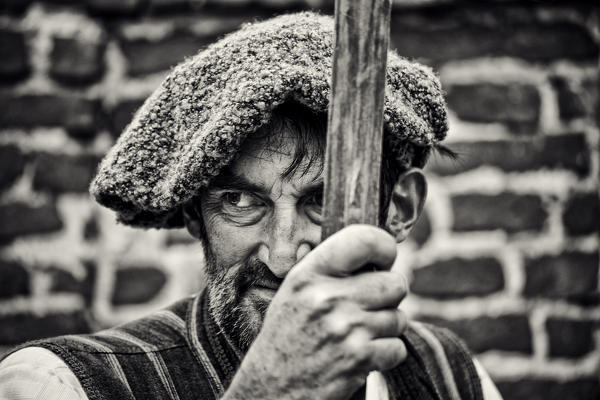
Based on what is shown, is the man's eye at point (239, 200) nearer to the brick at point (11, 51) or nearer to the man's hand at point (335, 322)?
the man's hand at point (335, 322)

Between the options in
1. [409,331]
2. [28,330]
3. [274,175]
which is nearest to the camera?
[274,175]

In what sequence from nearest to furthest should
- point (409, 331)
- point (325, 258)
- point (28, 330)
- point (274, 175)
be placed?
point (325, 258) < point (274, 175) < point (409, 331) < point (28, 330)

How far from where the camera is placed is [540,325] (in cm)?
270

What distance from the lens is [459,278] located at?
2.68m

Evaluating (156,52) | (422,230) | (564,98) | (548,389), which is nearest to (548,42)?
(564,98)

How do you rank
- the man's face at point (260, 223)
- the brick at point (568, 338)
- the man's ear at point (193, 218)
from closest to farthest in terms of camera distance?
1. the man's face at point (260, 223)
2. the man's ear at point (193, 218)
3. the brick at point (568, 338)

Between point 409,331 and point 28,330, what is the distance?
1457 mm

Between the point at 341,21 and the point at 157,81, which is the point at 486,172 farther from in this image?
the point at 341,21

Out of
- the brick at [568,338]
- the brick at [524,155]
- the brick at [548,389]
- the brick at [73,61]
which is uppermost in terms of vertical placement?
the brick at [73,61]

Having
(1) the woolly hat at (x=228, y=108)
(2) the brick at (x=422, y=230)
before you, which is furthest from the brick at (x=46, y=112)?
(2) the brick at (x=422, y=230)

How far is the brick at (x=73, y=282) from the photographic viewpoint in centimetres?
261

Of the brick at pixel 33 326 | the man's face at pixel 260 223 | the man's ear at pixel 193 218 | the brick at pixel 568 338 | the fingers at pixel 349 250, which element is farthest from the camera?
the brick at pixel 568 338

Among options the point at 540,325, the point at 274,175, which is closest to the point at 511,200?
the point at 540,325

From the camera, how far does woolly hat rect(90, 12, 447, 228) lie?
4.71 ft
